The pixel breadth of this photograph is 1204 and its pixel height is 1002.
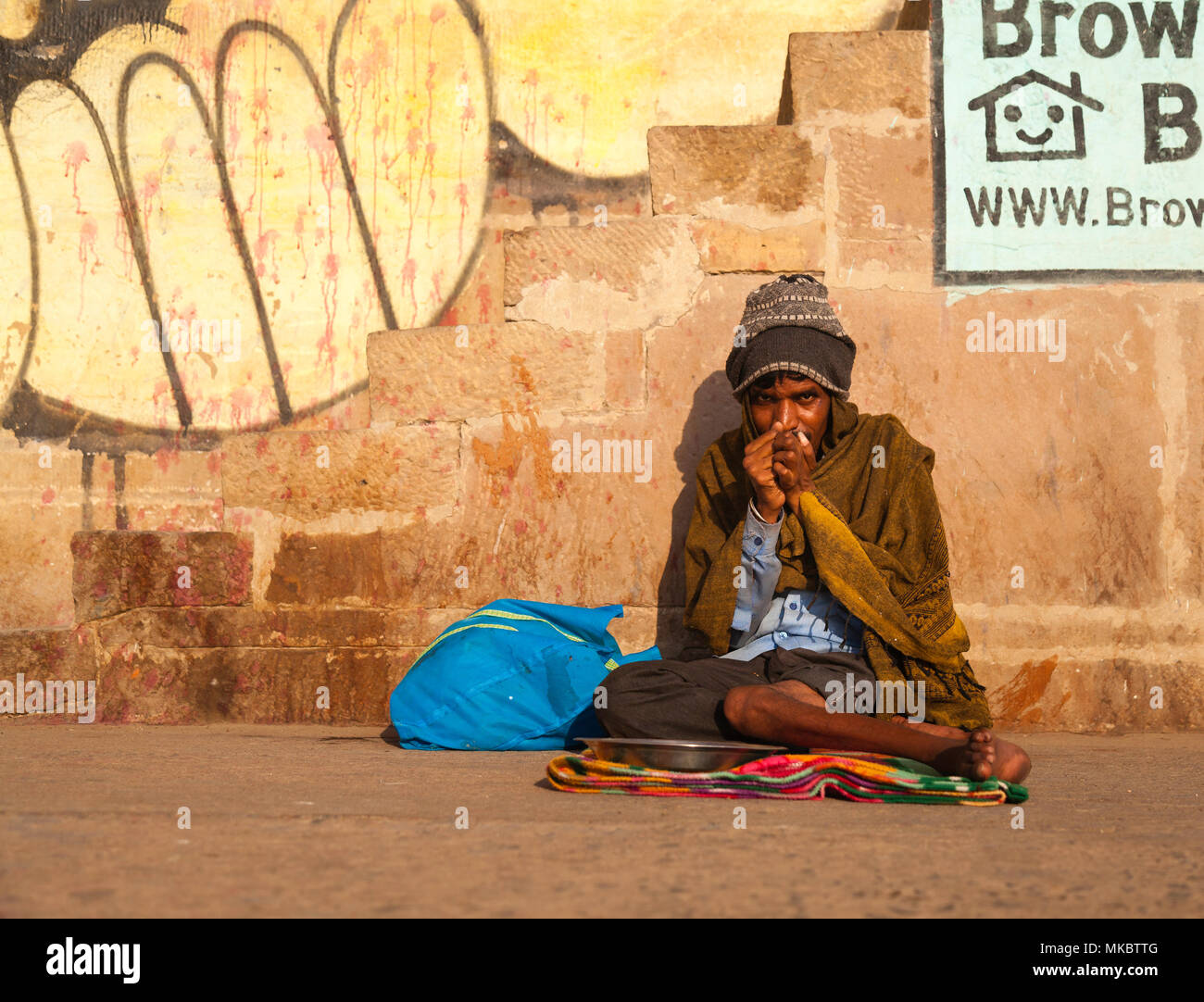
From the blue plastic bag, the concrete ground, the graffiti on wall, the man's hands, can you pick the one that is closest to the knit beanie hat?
the man's hands

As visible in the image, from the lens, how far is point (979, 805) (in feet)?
7.70

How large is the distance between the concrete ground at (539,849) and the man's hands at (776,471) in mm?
993

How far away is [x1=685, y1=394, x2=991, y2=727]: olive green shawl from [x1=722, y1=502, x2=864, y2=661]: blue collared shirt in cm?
3

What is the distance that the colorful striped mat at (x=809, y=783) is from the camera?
2383mm

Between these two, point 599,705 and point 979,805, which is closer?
point 979,805

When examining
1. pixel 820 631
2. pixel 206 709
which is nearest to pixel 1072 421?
pixel 820 631

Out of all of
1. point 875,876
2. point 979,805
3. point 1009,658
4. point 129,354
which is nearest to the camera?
point 875,876

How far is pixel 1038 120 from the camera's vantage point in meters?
3.89

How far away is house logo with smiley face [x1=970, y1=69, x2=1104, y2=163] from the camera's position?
3.89 m

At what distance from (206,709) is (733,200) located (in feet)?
8.25

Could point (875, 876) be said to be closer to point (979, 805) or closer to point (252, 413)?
point (979, 805)

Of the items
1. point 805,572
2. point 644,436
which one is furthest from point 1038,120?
point 805,572

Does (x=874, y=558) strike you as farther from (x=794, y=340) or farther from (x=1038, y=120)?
(x=1038, y=120)

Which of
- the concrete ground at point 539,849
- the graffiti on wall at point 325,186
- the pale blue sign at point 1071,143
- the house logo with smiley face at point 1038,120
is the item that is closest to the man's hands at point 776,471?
the concrete ground at point 539,849
